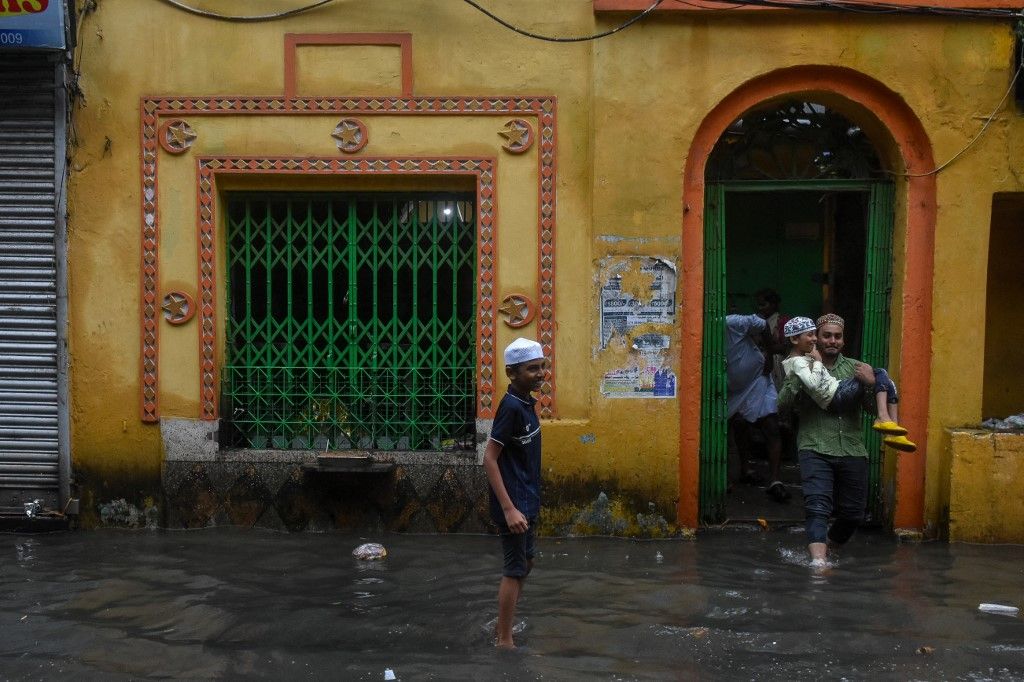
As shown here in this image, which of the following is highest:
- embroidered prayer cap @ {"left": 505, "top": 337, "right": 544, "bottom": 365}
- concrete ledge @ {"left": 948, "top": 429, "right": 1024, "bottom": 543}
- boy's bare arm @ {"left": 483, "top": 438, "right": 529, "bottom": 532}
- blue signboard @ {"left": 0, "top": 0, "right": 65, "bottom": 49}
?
blue signboard @ {"left": 0, "top": 0, "right": 65, "bottom": 49}

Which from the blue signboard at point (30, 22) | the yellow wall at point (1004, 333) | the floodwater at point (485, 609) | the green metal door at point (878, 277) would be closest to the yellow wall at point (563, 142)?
the green metal door at point (878, 277)

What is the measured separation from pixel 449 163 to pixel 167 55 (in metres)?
2.10

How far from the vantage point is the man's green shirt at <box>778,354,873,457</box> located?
6543 millimetres

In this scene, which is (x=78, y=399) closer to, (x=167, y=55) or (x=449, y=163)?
(x=167, y=55)

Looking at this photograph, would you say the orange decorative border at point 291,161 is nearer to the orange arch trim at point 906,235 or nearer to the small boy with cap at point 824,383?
the orange arch trim at point 906,235

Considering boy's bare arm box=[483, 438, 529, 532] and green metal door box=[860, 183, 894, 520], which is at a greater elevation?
green metal door box=[860, 183, 894, 520]

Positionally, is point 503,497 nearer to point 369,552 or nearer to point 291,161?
point 369,552

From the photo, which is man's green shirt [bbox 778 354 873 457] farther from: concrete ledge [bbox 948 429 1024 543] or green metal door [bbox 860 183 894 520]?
green metal door [bbox 860 183 894 520]

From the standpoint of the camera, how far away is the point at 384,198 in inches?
312

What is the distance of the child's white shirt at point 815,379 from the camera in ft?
21.0

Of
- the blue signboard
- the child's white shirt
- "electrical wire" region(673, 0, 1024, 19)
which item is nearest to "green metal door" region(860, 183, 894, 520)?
"electrical wire" region(673, 0, 1024, 19)

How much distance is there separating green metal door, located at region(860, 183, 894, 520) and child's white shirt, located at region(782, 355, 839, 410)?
62.4 inches

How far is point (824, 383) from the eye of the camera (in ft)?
21.0

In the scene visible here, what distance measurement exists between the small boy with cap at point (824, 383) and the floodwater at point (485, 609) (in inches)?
41.3
